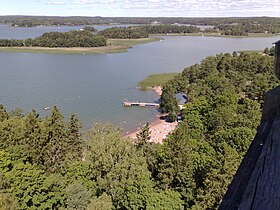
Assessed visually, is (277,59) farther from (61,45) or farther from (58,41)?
(58,41)

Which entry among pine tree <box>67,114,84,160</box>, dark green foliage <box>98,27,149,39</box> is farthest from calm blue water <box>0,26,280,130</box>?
dark green foliage <box>98,27,149,39</box>

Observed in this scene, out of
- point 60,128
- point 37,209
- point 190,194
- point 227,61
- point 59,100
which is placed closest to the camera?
point 37,209

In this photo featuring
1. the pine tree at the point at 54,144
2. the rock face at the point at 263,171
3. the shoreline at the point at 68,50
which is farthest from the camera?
the shoreline at the point at 68,50

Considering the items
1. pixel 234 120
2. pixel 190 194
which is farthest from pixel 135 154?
pixel 234 120

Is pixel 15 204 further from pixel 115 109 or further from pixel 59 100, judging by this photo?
pixel 59 100

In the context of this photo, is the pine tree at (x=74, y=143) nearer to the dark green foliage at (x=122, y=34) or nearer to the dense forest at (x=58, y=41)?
the dense forest at (x=58, y=41)

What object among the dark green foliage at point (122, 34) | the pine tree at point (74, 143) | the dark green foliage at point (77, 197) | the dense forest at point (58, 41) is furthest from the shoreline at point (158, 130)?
the dark green foliage at point (122, 34)
